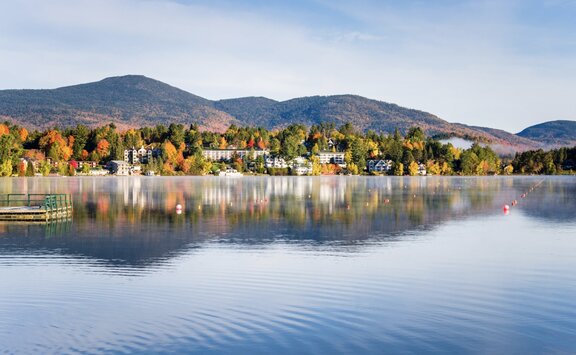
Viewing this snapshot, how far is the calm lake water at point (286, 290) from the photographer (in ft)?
51.2

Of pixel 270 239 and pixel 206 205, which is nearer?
pixel 270 239

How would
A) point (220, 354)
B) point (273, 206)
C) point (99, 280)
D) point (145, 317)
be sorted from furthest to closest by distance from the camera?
point (273, 206) → point (99, 280) → point (145, 317) → point (220, 354)

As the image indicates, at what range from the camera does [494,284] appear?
74.0 ft

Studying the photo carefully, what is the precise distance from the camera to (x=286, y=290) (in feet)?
69.0

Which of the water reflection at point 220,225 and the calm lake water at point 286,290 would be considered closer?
the calm lake water at point 286,290

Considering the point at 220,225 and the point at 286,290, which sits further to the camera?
the point at 220,225

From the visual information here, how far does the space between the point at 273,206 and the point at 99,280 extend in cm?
3944

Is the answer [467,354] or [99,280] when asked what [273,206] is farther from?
[467,354]

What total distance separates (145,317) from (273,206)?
145 ft

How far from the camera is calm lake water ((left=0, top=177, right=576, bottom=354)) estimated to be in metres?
15.6

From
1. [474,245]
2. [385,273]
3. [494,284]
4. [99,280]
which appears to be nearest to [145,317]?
[99,280]

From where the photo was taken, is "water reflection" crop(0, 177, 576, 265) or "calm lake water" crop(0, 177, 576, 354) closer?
"calm lake water" crop(0, 177, 576, 354)

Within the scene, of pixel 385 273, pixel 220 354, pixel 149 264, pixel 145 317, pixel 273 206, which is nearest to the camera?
pixel 220 354

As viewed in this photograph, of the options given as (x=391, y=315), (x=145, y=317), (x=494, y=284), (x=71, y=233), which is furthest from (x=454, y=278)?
(x=71, y=233)
